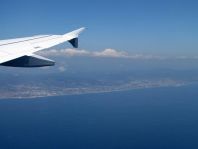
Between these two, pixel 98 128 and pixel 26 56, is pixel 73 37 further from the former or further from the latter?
pixel 98 128

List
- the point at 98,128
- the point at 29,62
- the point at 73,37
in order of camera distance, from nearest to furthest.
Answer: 1. the point at 29,62
2. the point at 73,37
3. the point at 98,128

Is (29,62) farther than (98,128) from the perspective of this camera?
No

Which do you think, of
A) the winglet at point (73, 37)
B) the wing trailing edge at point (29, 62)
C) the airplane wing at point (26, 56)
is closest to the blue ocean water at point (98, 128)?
the winglet at point (73, 37)

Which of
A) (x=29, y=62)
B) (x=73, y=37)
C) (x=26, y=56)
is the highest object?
(x=73, y=37)

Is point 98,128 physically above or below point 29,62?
below

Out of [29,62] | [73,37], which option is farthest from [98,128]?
[29,62]

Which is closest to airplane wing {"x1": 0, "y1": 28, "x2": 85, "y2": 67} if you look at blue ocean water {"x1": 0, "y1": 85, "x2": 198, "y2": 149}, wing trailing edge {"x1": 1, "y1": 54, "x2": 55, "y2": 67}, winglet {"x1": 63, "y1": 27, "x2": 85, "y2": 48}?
wing trailing edge {"x1": 1, "y1": 54, "x2": 55, "y2": 67}

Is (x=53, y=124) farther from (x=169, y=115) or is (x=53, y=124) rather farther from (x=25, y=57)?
(x=25, y=57)

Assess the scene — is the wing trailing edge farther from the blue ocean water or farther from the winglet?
the blue ocean water

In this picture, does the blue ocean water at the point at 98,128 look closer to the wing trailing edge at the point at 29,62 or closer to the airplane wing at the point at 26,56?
the airplane wing at the point at 26,56

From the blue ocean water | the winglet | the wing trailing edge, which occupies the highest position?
the winglet

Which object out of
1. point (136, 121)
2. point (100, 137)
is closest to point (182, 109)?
point (136, 121)
